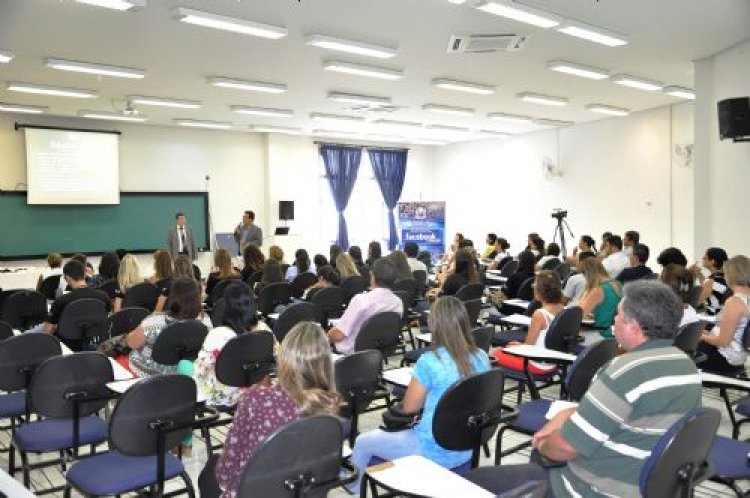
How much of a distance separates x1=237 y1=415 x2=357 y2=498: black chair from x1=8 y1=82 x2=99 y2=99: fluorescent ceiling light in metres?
9.54

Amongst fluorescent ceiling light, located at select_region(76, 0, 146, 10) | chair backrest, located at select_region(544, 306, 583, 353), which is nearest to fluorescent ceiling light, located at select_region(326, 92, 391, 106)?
fluorescent ceiling light, located at select_region(76, 0, 146, 10)

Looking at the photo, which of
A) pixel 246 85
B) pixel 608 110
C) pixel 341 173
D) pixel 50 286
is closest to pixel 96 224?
pixel 246 85

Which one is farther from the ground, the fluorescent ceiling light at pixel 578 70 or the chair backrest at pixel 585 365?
the fluorescent ceiling light at pixel 578 70

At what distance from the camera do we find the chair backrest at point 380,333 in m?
4.85

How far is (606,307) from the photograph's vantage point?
5.66 meters

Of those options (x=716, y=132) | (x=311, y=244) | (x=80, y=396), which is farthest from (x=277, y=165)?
(x=80, y=396)

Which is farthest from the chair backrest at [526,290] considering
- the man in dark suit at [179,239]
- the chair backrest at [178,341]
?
the man in dark suit at [179,239]

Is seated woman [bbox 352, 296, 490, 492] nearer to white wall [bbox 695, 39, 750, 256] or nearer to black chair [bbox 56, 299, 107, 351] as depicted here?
black chair [bbox 56, 299, 107, 351]

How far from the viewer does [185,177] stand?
14.8 metres

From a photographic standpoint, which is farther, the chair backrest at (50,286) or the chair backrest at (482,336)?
the chair backrest at (50,286)

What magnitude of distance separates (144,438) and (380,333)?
236 cm

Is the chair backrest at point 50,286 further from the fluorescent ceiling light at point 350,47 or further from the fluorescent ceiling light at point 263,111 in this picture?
the fluorescent ceiling light at point 263,111

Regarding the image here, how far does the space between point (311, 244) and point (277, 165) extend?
2.27 meters

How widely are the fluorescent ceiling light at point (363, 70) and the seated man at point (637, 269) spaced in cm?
409
